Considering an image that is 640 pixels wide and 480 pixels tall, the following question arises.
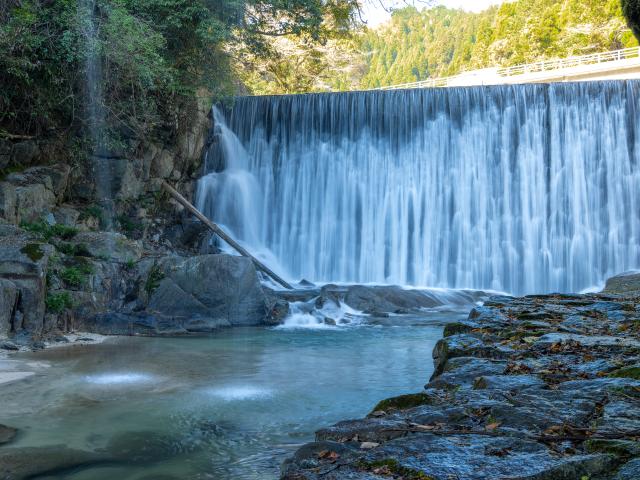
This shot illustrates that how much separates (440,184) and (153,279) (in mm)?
10099

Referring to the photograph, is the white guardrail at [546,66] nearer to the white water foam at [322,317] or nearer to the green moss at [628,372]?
the white water foam at [322,317]

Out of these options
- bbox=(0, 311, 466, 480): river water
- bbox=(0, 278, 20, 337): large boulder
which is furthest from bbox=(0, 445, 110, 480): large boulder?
bbox=(0, 278, 20, 337): large boulder

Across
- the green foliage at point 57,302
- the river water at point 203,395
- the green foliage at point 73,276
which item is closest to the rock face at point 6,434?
the river water at point 203,395

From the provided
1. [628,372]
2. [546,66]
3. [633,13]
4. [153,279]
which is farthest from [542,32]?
[628,372]

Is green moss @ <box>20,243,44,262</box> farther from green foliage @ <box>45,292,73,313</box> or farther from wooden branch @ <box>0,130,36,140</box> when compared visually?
wooden branch @ <box>0,130,36,140</box>

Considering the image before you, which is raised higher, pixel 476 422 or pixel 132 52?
pixel 132 52

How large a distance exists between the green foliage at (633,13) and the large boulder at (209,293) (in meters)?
9.74

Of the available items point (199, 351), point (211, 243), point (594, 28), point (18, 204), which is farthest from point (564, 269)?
point (594, 28)

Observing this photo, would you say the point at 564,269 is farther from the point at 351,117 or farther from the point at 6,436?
the point at 6,436

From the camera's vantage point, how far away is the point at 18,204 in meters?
13.4

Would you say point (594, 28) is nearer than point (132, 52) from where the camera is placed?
No

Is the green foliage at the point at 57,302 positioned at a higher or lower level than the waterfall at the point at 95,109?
lower

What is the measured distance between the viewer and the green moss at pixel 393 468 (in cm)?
263

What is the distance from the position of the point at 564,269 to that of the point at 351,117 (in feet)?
25.0
